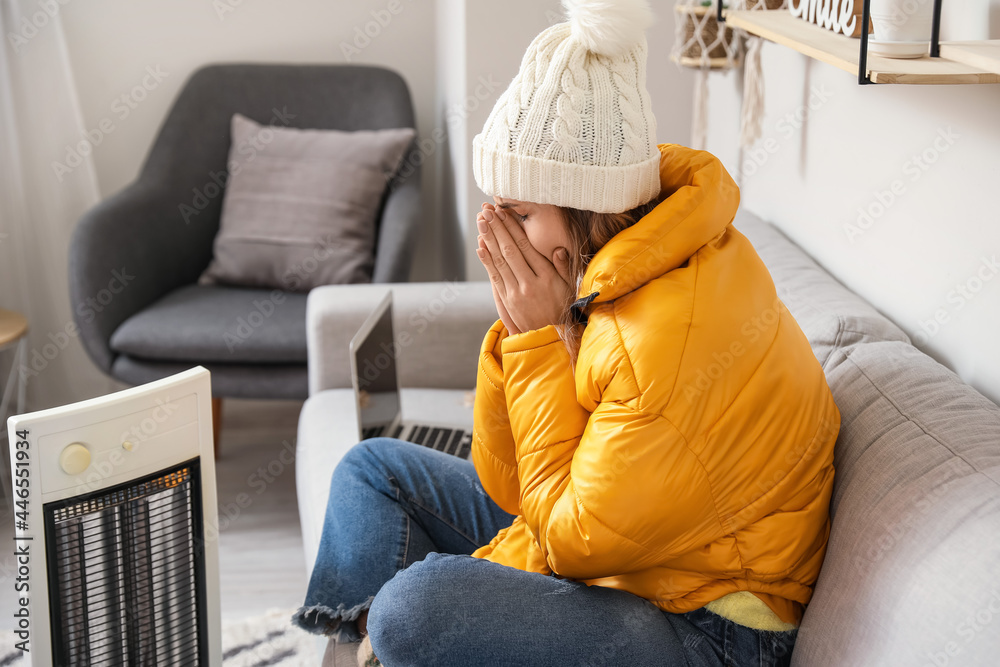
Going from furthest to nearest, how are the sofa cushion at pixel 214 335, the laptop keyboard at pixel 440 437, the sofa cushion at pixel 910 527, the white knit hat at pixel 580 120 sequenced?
the sofa cushion at pixel 214 335, the laptop keyboard at pixel 440 437, the white knit hat at pixel 580 120, the sofa cushion at pixel 910 527

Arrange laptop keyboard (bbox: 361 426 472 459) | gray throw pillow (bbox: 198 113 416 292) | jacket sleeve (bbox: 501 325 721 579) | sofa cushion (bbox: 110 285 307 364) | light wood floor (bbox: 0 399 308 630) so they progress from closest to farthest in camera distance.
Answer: jacket sleeve (bbox: 501 325 721 579) → laptop keyboard (bbox: 361 426 472 459) → light wood floor (bbox: 0 399 308 630) → sofa cushion (bbox: 110 285 307 364) → gray throw pillow (bbox: 198 113 416 292)

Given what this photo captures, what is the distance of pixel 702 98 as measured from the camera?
188 centimetres

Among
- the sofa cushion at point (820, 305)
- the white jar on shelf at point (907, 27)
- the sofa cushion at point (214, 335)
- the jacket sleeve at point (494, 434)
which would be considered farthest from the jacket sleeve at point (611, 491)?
the sofa cushion at point (214, 335)

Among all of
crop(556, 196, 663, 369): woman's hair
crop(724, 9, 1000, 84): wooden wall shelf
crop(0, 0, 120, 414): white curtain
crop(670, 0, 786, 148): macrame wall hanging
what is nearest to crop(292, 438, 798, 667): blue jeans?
crop(556, 196, 663, 369): woman's hair

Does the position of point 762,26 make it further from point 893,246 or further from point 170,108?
point 170,108

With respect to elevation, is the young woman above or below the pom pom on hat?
below

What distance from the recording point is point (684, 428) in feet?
2.90

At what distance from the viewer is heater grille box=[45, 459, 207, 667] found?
0.93 m

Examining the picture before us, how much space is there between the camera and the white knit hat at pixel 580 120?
3.26 feet

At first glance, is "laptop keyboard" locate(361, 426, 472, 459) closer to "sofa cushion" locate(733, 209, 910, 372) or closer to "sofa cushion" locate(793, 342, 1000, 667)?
"sofa cushion" locate(733, 209, 910, 372)

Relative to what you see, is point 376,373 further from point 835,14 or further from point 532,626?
point 835,14

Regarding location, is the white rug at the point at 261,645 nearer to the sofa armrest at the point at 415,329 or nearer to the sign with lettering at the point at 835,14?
the sofa armrest at the point at 415,329

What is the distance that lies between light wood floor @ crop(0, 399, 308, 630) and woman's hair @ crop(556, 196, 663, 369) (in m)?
1.06

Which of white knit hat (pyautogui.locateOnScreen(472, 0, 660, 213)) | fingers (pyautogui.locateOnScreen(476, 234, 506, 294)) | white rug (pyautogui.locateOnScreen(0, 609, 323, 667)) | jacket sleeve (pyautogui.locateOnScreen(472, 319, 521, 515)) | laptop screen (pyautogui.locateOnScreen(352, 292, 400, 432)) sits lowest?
white rug (pyautogui.locateOnScreen(0, 609, 323, 667))
